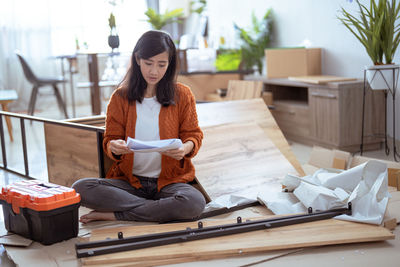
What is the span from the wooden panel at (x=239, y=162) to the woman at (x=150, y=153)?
1.03 feet

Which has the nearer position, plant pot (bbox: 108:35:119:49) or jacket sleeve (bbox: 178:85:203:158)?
jacket sleeve (bbox: 178:85:203:158)

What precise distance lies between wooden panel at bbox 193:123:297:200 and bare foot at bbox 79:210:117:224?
0.54 meters

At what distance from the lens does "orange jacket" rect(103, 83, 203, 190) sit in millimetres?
2316

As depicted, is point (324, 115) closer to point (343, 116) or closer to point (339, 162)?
point (343, 116)

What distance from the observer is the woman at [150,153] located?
223 centimetres

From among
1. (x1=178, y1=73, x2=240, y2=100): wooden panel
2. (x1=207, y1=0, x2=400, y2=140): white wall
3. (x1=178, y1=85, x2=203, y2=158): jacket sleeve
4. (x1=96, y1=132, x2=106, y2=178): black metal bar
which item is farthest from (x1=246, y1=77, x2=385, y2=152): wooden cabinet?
(x1=96, y1=132, x2=106, y2=178): black metal bar

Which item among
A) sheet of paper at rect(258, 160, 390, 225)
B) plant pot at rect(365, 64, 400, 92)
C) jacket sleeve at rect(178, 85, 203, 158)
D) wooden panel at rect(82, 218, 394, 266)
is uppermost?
plant pot at rect(365, 64, 400, 92)

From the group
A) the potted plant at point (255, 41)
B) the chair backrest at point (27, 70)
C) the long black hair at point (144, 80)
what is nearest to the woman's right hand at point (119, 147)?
the long black hair at point (144, 80)

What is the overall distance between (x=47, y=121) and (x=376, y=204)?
186cm

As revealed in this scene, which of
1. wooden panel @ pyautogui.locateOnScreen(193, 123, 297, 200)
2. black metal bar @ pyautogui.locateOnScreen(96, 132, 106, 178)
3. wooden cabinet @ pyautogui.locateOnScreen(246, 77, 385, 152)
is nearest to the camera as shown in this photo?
black metal bar @ pyautogui.locateOnScreen(96, 132, 106, 178)

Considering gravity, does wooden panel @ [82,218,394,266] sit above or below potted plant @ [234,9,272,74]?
below

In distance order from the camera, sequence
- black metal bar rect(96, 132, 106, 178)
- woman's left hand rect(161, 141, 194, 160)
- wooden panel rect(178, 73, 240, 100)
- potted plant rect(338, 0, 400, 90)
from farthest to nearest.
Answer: wooden panel rect(178, 73, 240, 100), potted plant rect(338, 0, 400, 90), black metal bar rect(96, 132, 106, 178), woman's left hand rect(161, 141, 194, 160)

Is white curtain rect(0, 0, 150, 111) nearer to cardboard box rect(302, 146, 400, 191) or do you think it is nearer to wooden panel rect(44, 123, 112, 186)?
wooden panel rect(44, 123, 112, 186)

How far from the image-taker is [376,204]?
7.06 feet
